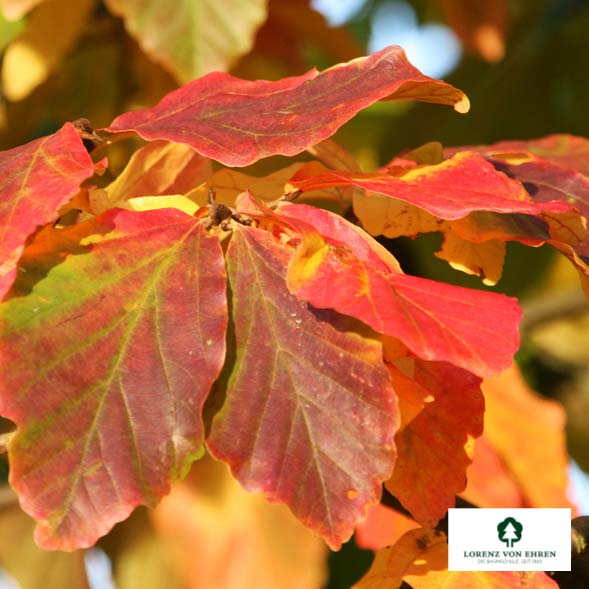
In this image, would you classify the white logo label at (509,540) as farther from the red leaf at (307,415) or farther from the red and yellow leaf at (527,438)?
the red and yellow leaf at (527,438)

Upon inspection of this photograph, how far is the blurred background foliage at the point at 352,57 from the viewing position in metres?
0.88

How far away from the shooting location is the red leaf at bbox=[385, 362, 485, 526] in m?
0.47

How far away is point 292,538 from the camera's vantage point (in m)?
0.80

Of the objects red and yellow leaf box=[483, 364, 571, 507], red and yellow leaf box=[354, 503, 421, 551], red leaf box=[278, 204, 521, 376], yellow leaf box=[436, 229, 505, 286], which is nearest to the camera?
red leaf box=[278, 204, 521, 376]

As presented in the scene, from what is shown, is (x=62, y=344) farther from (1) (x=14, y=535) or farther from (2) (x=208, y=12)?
(1) (x=14, y=535)

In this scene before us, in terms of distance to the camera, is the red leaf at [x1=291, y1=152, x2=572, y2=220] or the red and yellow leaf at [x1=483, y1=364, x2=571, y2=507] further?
the red and yellow leaf at [x1=483, y1=364, x2=571, y2=507]

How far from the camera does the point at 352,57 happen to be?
1141mm

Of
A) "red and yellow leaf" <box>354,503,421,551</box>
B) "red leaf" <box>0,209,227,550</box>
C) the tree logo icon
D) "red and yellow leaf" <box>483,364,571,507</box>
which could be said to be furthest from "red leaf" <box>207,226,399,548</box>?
"red and yellow leaf" <box>483,364,571,507</box>

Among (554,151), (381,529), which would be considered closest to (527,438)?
(381,529)

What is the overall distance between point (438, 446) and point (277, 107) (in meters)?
0.16

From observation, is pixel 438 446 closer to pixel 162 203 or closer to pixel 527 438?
pixel 162 203

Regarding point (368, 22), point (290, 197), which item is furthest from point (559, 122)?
point (290, 197)

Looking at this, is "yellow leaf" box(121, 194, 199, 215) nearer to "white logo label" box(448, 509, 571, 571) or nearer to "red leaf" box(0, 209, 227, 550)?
"red leaf" box(0, 209, 227, 550)

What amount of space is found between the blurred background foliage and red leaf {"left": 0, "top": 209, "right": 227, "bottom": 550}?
0.68 feet
